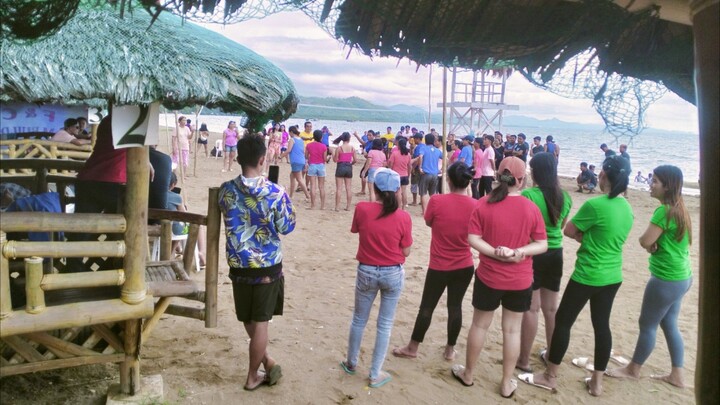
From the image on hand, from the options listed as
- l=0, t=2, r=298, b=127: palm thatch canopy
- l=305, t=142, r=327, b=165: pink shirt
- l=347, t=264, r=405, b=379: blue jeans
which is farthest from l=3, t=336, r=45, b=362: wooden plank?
l=305, t=142, r=327, b=165: pink shirt

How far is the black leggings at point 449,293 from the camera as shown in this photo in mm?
4105

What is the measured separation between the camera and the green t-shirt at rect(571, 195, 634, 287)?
12.3 feet

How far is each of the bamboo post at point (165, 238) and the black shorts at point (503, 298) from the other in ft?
8.80

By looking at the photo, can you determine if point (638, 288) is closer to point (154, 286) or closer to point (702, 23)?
point (154, 286)

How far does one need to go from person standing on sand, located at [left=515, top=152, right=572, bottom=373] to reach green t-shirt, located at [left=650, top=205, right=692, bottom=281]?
66 centimetres

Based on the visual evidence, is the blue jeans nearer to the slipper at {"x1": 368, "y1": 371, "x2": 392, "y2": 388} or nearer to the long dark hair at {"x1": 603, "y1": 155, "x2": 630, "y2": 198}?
the slipper at {"x1": 368, "y1": 371, "x2": 392, "y2": 388}

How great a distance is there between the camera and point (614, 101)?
2383mm

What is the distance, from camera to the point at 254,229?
11.2ft

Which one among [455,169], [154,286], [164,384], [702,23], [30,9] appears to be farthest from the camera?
[455,169]

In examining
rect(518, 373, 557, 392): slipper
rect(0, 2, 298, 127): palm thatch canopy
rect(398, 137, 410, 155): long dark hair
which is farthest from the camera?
rect(398, 137, 410, 155): long dark hair

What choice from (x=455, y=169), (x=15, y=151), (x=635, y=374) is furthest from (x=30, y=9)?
(x=15, y=151)

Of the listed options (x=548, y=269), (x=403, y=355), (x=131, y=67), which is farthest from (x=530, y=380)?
(x=131, y=67)

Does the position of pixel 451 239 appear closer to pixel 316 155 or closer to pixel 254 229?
pixel 254 229

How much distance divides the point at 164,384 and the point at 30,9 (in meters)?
2.63
